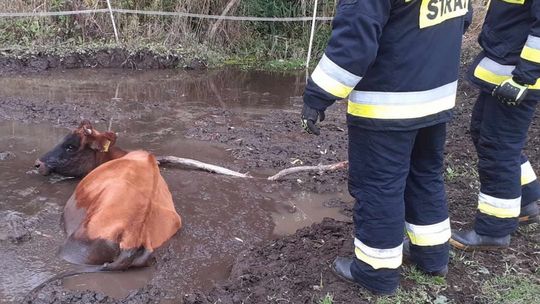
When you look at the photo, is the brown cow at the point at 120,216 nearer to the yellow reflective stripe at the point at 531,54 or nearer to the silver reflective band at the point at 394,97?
the silver reflective band at the point at 394,97

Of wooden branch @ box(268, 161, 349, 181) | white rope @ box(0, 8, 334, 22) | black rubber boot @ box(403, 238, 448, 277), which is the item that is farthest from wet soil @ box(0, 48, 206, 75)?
black rubber boot @ box(403, 238, 448, 277)

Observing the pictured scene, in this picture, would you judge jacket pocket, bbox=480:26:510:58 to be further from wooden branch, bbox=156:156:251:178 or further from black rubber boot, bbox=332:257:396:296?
wooden branch, bbox=156:156:251:178

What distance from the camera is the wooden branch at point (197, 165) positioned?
5.70 m

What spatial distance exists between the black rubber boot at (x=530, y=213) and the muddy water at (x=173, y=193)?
1.45 meters

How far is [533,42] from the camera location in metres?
3.43

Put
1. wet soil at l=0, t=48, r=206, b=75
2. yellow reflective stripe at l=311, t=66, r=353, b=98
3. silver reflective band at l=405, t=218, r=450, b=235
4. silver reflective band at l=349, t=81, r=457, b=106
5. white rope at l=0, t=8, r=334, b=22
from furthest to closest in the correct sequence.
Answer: white rope at l=0, t=8, r=334, b=22 < wet soil at l=0, t=48, r=206, b=75 < silver reflective band at l=405, t=218, r=450, b=235 < silver reflective band at l=349, t=81, r=457, b=106 < yellow reflective stripe at l=311, t=66, r=353, b=98

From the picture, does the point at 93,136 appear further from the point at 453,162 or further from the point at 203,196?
the point at 453,162

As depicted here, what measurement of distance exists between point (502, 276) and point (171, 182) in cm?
304

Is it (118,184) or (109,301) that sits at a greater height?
(118,184)

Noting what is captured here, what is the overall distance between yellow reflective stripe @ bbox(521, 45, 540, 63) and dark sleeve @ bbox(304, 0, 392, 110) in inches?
43.7

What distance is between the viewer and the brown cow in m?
3.84

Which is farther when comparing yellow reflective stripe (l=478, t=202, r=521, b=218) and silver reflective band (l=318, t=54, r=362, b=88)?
yellow reflective stripe (l=478, t=202, r=521, b=218)

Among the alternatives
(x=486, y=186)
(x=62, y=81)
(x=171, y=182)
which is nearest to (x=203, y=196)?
(x=171, y=182)

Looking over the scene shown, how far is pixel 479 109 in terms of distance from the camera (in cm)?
407
